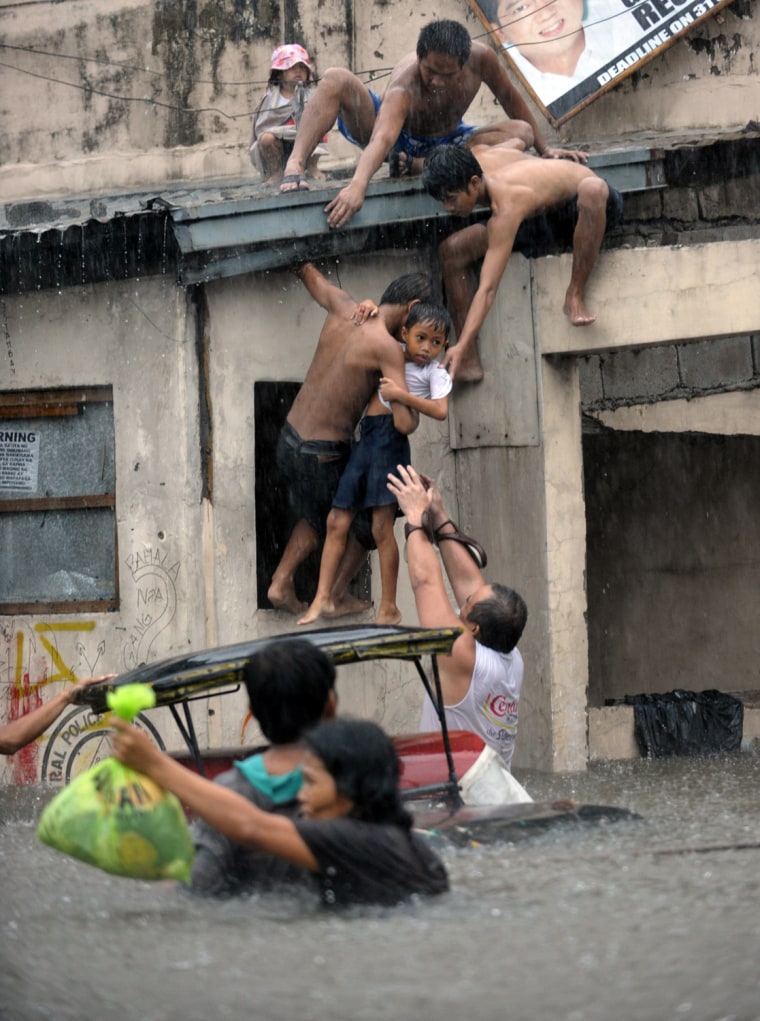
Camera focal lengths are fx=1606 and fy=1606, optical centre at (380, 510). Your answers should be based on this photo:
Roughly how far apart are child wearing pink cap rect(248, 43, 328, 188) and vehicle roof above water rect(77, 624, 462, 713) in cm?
546

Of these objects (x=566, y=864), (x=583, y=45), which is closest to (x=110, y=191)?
(x=583, y=45)

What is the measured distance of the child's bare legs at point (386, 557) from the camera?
348 inches

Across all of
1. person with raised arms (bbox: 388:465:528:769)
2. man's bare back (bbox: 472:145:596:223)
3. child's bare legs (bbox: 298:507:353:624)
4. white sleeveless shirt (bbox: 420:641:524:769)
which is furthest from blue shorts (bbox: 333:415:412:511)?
white sleeveless shirt (bbox: 420:641:524:769)

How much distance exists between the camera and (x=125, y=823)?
14.6ft

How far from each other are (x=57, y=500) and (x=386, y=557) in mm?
2400

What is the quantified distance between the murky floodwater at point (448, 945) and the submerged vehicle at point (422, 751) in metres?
0.15

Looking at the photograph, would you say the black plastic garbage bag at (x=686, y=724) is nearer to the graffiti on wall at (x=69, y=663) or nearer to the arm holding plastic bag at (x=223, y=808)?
the graffiti on wall at (x=69, y=663)

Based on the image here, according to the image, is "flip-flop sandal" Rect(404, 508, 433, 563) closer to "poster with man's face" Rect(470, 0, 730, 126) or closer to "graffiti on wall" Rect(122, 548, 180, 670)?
"graffiti on wall" Rect(122, 548, 180, 670)

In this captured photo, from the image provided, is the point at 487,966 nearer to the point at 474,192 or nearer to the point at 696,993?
the point at 696,993

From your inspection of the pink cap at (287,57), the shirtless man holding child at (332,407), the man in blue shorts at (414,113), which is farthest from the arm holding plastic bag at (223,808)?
the pink cap at (287,57)

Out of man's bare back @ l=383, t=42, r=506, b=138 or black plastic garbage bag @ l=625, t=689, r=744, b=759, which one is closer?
man's bare back @ l=383, t=42, r=506, b=138

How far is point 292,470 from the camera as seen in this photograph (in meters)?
9.30

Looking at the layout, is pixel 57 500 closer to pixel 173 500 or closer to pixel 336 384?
pixel 173 500

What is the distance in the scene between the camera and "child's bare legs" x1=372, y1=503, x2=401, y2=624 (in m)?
8.83
